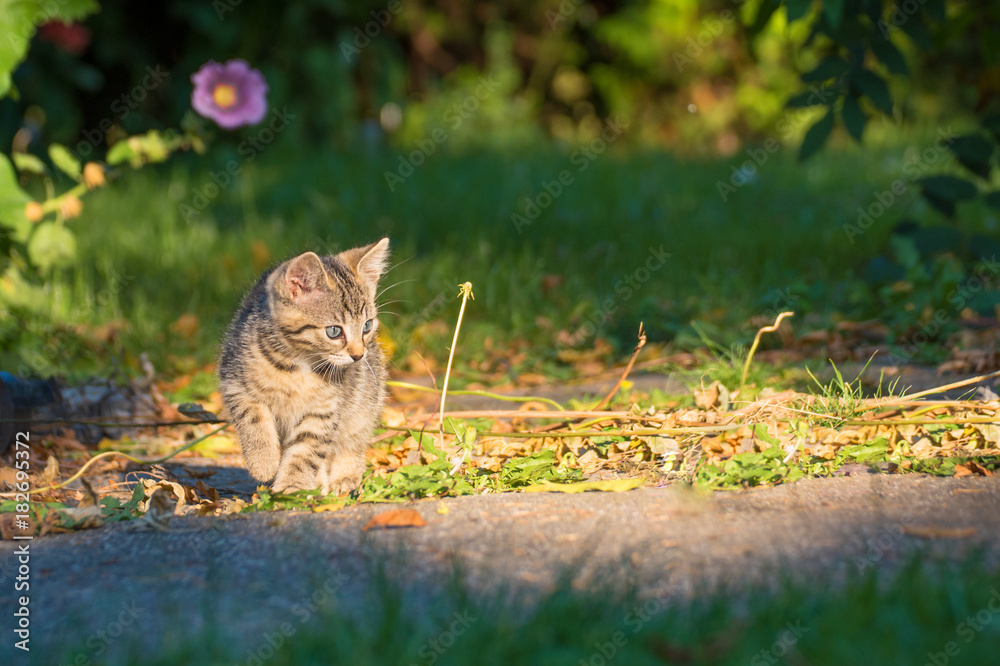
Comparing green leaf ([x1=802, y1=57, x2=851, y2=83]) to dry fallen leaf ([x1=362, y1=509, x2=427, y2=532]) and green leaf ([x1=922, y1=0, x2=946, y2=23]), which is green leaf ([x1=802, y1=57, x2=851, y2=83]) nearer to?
green leaf ([x1=922, y1=0, x2=946, y2=23])

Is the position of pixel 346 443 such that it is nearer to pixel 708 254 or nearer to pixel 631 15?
pixel 708 254

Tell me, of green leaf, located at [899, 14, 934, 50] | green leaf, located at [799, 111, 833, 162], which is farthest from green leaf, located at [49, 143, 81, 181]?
green leaf, located at [899, 14, 934, 50]

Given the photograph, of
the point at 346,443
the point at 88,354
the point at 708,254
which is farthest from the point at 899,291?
the point at 88,354

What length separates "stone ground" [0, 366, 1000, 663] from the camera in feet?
7.20

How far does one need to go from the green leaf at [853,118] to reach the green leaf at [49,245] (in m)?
3.69

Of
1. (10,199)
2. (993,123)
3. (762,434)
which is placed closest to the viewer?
(762,434)

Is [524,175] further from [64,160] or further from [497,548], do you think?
[497,548]

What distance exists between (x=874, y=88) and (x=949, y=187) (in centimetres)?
65

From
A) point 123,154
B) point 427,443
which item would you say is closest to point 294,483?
point 427,443

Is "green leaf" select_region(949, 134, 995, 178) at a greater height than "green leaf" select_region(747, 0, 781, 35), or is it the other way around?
"green leaf" select_region(747, 0, 781, 35)

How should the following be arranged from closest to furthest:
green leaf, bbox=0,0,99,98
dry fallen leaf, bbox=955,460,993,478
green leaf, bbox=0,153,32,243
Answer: dry fallen leaf, bbox=955,460,993,478 → green leaf, bbox=0,0,99,98 → green leaf, bbox=0,153,32,243

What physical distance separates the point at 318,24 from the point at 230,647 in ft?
24.5

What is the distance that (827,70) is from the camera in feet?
14.4

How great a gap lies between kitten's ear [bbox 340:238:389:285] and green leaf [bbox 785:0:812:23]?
6.16 ft
